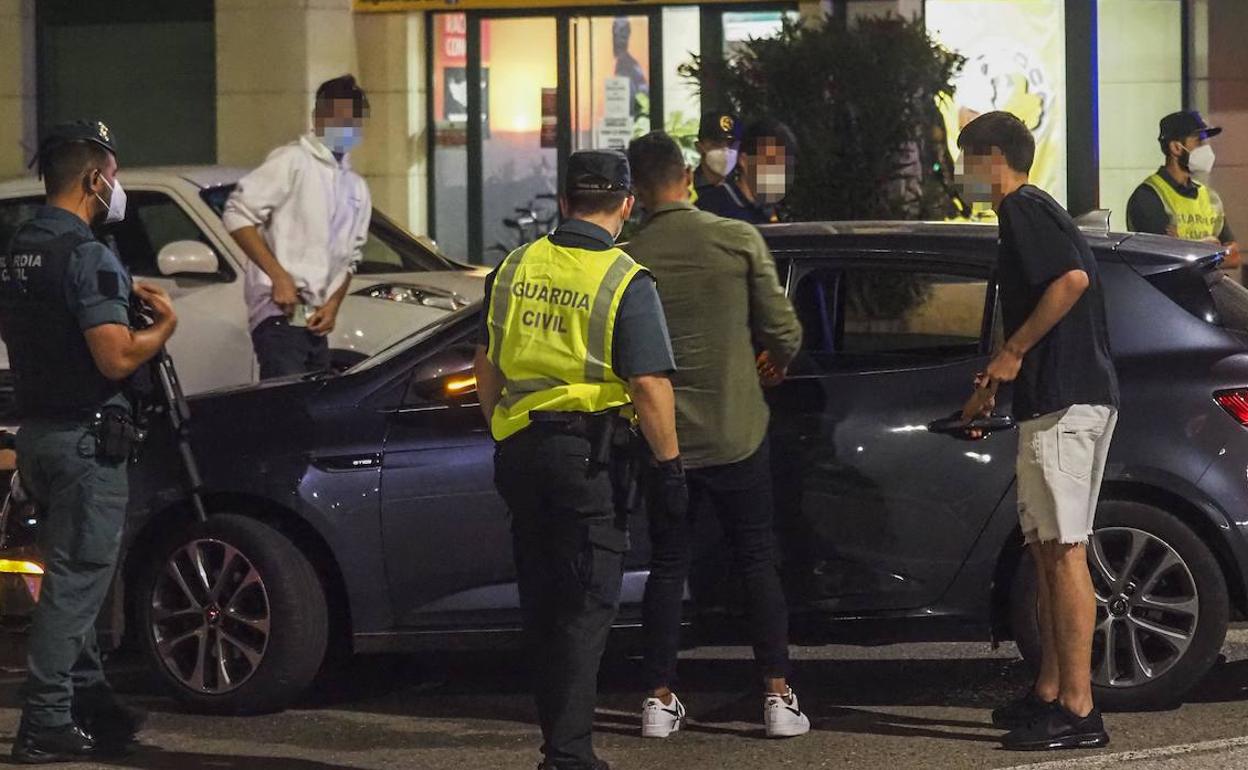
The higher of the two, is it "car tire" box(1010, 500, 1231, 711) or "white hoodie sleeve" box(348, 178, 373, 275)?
"white hoodie sleeve" box(348, 178, 373, 275)

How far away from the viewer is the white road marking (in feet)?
19.9

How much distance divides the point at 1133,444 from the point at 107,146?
124 inches

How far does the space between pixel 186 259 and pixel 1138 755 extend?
5525mm

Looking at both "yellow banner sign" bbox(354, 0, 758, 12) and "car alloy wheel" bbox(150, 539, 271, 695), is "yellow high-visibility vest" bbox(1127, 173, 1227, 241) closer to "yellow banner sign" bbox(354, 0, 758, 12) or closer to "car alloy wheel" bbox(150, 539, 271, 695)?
"car alloy wheel" bbox(150, 539, 271, 695)

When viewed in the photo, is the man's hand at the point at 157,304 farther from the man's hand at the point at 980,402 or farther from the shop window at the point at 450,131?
the shop window at the point at 450,131

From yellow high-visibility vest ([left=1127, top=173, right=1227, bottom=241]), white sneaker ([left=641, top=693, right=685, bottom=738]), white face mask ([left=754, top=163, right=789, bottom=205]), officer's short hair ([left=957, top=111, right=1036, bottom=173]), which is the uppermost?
officer's short hair ([left=957, top=111, right=1036, bottom=173])

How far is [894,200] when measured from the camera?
1398cm

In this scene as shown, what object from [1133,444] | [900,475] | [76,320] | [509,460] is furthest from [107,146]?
[1133,444]

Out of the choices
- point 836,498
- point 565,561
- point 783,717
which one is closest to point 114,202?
point 565,561

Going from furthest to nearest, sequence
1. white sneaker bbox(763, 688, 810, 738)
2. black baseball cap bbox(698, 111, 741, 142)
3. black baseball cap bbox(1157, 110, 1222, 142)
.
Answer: black baseball cap bbox(1157, 110, 1222, 142), black baseball cap bbox(698, 111, 741, 142), white sneaker bbox(763, 688, 810, 738)

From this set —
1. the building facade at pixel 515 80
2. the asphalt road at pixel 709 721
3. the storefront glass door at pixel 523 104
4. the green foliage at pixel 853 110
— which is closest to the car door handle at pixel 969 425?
the asphalt road at pixel 709 721

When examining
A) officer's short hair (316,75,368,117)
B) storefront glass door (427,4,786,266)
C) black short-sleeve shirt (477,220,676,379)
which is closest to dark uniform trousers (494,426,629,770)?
A: black short-sleeve shirt (477,220,676,379)

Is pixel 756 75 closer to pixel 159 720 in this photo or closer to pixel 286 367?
pixel 286 367

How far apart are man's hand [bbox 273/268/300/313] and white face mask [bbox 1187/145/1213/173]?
177 inches
